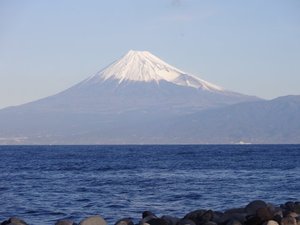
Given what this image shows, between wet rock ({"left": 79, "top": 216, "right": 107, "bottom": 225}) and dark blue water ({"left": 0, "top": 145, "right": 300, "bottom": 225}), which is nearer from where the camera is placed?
wet rock ({"left": 79, "top": 216, "right": 107, "bottom": 225})

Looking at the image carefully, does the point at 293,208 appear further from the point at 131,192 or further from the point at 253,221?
the point at 131,192

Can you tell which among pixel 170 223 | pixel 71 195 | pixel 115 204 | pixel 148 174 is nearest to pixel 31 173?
pixel 148 174

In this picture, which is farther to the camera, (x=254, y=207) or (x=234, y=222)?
(x=254, y=207)

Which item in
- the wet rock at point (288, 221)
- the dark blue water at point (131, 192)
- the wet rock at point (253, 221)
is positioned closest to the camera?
the wet rock at point (288, 221)

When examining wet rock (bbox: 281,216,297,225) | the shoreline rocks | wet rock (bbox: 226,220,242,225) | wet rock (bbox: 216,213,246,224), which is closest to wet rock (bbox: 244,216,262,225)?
the shoreline rocks

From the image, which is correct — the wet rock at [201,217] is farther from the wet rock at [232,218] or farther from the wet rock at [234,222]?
the wet rock at [234,222]

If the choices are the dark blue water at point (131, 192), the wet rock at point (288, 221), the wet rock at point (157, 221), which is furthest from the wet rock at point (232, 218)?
the dark blue water at point (131, 192)

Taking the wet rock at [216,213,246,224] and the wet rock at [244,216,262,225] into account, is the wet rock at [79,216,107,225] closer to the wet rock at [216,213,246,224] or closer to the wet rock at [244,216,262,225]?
the wet rock at [216,213,246,224]

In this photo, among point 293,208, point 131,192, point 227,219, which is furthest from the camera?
point 131,192

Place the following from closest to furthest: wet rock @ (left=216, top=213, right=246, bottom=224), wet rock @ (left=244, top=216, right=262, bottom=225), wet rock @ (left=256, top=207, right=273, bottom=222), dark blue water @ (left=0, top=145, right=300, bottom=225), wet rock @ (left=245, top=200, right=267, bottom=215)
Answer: wet rock @ (left=256, top=207, right=273, bottom=222) < wet rock @ (left=244, top=216, right=262, bottom=225) < wet rock @ (left=216, top=213, right=246, bottom=224) < wet rock @ (left=245, top=200, right=267, bottom=215) < dark blue water @ (left=0, top=145, right=300, bottom=225)

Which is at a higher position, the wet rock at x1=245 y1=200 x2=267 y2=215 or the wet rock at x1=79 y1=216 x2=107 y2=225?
the wet rock at x1=245 y1=200 x2=267 y2=215

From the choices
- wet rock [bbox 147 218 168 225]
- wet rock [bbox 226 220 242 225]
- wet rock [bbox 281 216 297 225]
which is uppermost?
wet rock [bbox 281 216 297 225]

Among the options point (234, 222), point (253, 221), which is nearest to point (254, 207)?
point (253, 221)

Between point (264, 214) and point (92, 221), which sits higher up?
point (264, 214)
